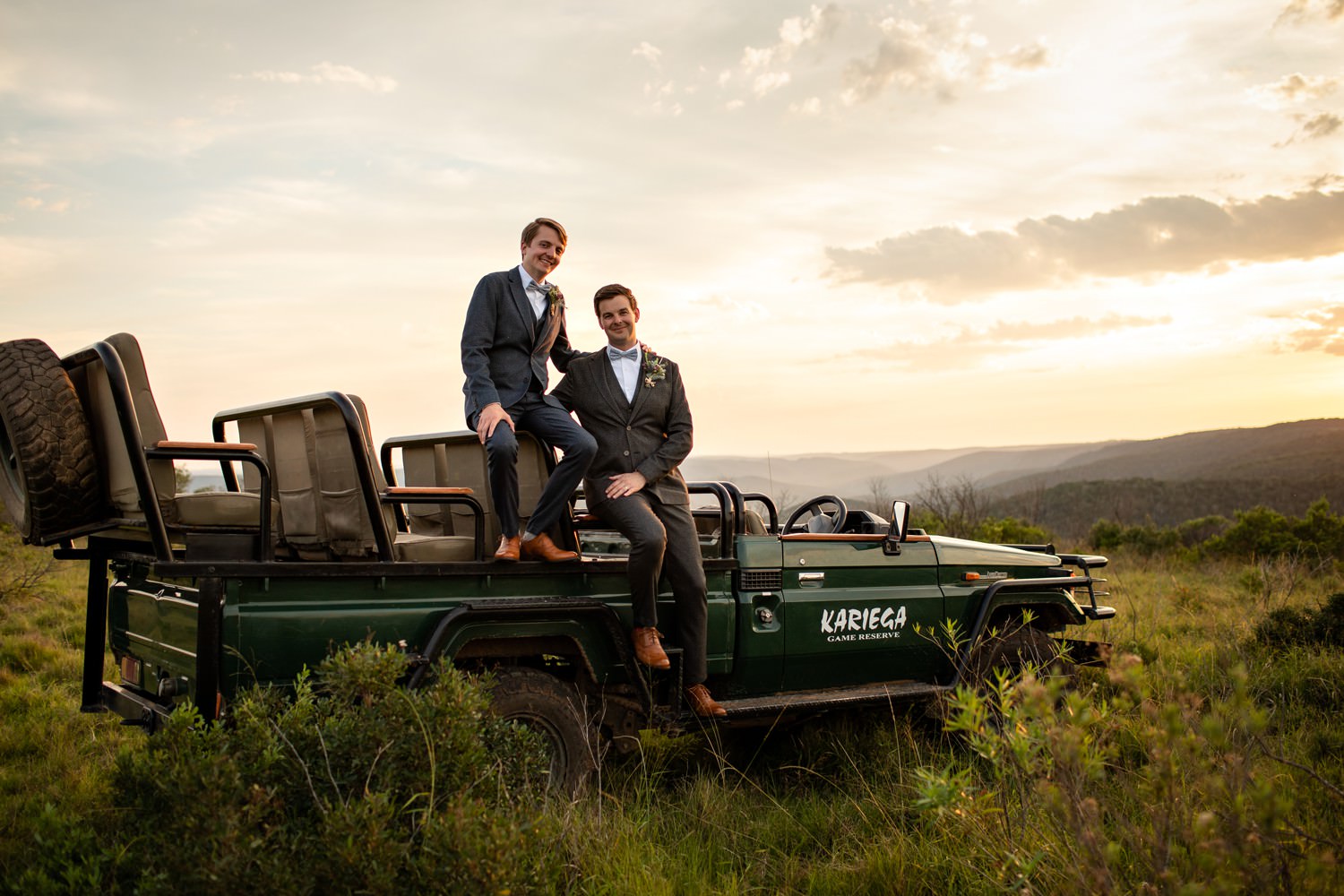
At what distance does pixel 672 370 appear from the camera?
5.73 metres

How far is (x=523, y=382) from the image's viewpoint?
205 inches

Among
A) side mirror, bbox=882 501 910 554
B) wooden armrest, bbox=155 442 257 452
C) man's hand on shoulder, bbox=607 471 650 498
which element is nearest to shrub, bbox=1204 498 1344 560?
side mirror, bbox=882 501 910 554

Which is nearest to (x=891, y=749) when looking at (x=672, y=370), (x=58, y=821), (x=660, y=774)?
(x=660, y=774)

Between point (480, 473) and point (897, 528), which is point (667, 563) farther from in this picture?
point (897, 528)

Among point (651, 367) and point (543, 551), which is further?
point (651, 367)

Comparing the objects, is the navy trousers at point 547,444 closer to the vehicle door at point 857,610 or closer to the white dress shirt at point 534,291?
the white dress shirt at point 534,291

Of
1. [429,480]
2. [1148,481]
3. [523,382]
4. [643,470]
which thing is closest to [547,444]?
[523,382]

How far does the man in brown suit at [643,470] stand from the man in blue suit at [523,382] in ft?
0.81

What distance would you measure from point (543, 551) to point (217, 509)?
150 centimetres

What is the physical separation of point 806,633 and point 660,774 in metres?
1.19

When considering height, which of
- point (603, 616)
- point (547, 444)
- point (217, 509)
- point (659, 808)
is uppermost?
point (547, 444)

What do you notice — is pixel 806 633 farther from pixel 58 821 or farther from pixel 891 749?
pixel 58 821

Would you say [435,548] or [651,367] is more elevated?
[651,367]

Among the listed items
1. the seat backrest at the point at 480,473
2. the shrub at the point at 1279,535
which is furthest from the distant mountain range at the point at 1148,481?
the shrub at the point at 1279,535
